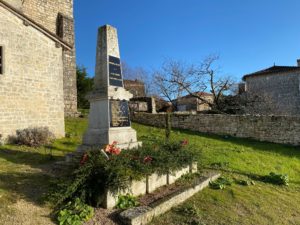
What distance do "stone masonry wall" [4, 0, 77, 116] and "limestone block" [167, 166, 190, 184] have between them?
1189 cm

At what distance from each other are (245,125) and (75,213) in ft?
45.2

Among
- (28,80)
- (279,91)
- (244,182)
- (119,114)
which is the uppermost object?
(279,91)

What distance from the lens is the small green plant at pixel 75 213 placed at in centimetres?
469

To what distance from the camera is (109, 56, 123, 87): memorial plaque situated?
7819 mm

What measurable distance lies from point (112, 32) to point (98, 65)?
986 millimetres

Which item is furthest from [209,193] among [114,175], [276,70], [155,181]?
[276,70]

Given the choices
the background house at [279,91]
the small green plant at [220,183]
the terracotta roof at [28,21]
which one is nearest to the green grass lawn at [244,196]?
the small green plant at [220,183]

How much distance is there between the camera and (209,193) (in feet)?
22.8

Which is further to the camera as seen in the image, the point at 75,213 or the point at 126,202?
the point at 126,202

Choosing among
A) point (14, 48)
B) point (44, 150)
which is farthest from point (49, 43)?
point (44, 150)

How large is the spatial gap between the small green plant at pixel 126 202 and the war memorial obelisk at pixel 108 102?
191 centimetres

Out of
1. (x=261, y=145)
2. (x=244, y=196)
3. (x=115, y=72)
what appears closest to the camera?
(x=244, y=196)

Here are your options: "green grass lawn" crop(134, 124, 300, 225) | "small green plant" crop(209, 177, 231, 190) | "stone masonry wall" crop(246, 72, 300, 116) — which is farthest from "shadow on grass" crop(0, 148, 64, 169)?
"stone masonry wall" crop(246, 72, 300, 116)

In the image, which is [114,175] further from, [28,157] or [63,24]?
[63,24]
